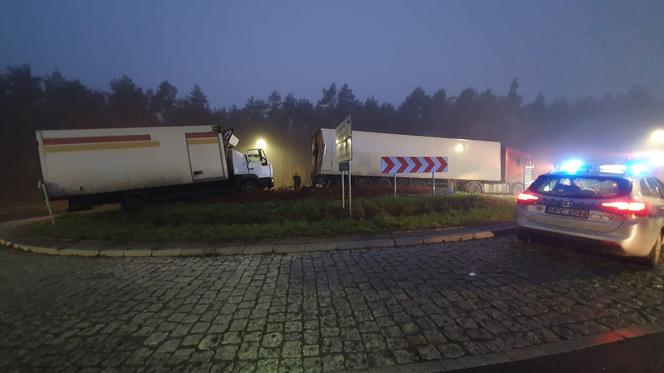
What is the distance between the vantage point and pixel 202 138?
1123 centimetres

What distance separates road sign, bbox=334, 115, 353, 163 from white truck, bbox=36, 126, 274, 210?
5753mm

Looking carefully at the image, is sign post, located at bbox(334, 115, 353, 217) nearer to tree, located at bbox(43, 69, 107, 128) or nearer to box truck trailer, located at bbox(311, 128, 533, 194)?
box truck trailer, located at bbox(311, 128, 533, 194)

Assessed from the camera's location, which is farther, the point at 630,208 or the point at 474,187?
the point at 474,187

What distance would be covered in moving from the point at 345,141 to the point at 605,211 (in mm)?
5262

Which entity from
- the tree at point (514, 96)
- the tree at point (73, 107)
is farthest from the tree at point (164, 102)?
the tree at point (514, 96)

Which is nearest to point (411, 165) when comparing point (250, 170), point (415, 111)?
point (250, 170)

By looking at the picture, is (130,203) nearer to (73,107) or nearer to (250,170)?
(250,170)

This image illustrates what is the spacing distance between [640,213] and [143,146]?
44.0 ft

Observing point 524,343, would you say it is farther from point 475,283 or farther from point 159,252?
point 159,252

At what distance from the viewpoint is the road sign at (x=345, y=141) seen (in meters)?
7.08

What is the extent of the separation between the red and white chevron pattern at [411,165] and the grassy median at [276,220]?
145 cm

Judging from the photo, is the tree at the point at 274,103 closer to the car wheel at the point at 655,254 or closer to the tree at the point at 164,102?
the tree at the point at 164,102

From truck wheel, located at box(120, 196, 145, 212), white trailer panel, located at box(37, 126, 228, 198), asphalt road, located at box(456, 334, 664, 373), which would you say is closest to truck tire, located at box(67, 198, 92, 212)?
white trailer panel, located at box(37, 126, 228, 198)

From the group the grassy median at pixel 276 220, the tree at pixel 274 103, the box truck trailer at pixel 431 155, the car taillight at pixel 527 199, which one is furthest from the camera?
the tree at pixel 274 103
